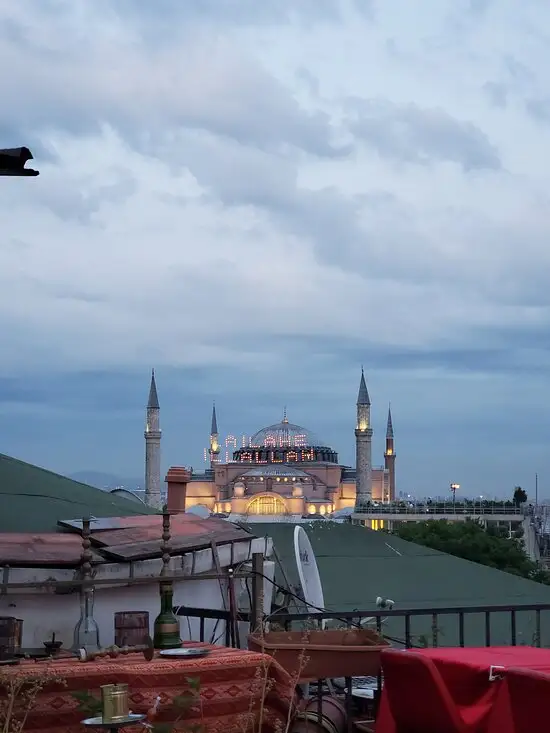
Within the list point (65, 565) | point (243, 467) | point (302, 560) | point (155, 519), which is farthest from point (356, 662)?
point (243, 467)

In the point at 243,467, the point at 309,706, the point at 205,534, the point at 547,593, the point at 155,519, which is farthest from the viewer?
the point at 243,467

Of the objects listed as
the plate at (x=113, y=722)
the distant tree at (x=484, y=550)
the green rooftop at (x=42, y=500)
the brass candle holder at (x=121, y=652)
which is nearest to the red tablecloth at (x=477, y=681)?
the brass candle holder at (x=121, y=652)

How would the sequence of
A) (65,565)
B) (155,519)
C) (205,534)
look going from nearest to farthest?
1. (65,565)
2. (205,534)
3. (155,519)

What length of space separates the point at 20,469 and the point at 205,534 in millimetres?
3012

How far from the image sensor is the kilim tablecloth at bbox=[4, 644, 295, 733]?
3.56 metres

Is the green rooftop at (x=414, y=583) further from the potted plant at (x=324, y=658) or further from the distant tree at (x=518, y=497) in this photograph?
the distant tree at (x=518, y=497)

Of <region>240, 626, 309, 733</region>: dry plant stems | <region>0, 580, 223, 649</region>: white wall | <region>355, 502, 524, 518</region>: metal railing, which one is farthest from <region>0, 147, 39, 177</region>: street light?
→ <region>355, 502, 524, 518</region>: metal railing

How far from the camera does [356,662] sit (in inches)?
163

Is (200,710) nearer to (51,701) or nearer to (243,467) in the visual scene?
(51,701)

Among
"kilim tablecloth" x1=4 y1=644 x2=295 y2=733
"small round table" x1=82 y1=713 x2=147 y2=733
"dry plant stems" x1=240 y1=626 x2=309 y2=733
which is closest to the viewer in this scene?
"small round table" x1=82 y1=713 x2=147 y2=733

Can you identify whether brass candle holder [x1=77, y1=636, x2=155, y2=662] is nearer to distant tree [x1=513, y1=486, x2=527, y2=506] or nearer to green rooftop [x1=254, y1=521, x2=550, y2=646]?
green rooftop [x1=254, y1=521, x2=550, y2=646]

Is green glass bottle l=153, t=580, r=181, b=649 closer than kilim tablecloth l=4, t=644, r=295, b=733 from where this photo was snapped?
No

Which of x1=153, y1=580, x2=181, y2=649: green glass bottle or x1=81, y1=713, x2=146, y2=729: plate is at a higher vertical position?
x1=153, y1=580, x2=181, y2=649: green glass bottle

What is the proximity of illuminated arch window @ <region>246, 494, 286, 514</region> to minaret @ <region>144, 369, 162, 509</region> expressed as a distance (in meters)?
6.88
